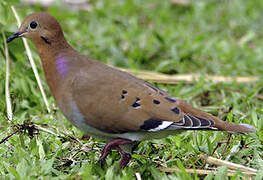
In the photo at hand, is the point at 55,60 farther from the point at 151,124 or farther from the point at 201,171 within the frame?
the point at 201,171

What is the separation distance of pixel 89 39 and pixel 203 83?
1865 mm

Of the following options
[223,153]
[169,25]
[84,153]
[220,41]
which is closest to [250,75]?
[220,41]

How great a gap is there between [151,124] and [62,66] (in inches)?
29.8

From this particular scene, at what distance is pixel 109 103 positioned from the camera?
3.25 m

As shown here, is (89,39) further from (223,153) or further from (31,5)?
(223,153)

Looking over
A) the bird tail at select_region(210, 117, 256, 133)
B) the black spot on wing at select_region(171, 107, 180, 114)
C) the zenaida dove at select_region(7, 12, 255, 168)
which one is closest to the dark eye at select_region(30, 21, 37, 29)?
the zenaida dove at select_region(7, 12, 255, 168)

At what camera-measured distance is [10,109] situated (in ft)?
13.7

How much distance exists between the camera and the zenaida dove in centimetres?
322

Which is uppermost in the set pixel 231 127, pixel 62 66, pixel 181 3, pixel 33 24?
pixel 33 24

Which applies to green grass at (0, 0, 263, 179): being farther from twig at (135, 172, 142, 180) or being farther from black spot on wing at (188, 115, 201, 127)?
black spot on wing at (188, 115, 201, 127)

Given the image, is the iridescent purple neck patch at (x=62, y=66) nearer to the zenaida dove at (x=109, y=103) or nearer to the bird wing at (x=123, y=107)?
the zenaida dove at (x=109, y=103)

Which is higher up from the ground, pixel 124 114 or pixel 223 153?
pixel 124 114

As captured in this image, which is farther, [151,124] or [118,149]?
[118,149]

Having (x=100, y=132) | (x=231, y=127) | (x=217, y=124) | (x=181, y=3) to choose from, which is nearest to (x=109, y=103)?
(x=100, y=132)
